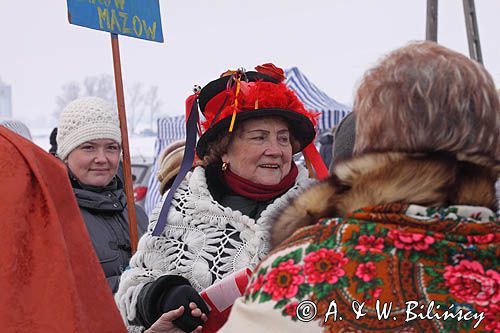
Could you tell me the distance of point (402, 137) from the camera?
167 cm

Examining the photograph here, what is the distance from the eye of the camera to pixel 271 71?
3314mm

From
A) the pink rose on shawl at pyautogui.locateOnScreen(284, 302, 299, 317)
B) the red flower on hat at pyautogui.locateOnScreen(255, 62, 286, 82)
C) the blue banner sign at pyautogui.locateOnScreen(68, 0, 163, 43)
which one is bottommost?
the pink rose on shawl at pyautogui.locateOnScreen(284, 302, 299, 317)

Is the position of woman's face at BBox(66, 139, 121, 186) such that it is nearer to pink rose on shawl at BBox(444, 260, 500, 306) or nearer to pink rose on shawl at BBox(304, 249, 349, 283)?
pink rose on shawl at BBox(304, 249, 349, 283)

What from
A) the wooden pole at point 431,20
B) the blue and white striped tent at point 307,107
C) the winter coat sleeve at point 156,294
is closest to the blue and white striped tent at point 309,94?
the blue and white striped tent at point 307,107

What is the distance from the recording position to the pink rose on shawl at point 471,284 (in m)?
1.58

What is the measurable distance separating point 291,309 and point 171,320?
1.22 metres

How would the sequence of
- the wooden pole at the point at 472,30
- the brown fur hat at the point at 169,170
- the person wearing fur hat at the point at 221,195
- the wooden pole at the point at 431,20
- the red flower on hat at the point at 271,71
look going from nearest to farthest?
the person wearing fur hat at the point at 221,195 < the red flower on hat at the point at 271,71 < the brown fur hat at the point at 169,170 < the wooden pole at the point at 431,20 < the wooden pole at the point at 472,30

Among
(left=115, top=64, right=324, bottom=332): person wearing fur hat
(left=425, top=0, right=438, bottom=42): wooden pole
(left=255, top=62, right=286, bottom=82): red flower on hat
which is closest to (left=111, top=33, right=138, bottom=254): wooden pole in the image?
(left=115, top=64, right=324, bottom=332): person wearing fur hat

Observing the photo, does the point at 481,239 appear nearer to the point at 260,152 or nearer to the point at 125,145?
the point at 260,152

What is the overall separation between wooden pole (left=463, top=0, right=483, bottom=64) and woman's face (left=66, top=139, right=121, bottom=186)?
577 cm

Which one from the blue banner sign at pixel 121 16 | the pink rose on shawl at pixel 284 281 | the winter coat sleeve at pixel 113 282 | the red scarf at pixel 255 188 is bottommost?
the winter coat sleeve at pixel 113 282

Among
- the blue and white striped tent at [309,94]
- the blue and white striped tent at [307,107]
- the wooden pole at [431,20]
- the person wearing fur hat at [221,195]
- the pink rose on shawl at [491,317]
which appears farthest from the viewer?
the blue and white striped tent at [309,94]

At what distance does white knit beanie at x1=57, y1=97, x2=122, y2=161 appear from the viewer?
3.96 metres

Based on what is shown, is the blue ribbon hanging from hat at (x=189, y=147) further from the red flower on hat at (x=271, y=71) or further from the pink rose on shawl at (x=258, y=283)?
the pink rose on shawl at (x=258, y=283)
